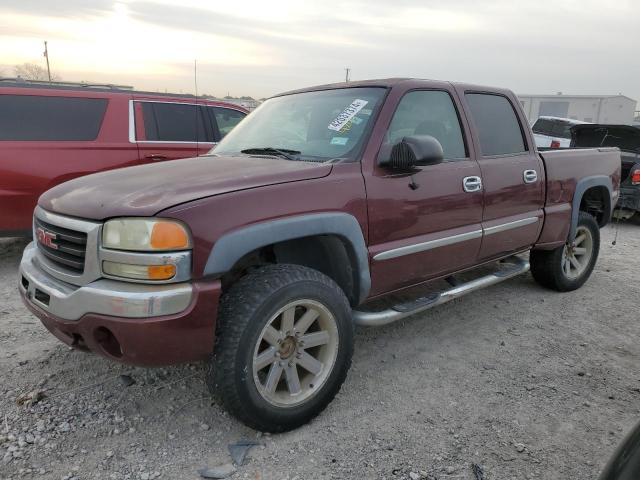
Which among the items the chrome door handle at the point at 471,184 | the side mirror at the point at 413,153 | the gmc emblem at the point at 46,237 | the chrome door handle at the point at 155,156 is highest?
the side mirror at the point at 413,153

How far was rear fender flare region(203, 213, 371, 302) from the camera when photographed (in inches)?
90.0

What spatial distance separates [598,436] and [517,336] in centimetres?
127

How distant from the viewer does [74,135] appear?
5.31 metres

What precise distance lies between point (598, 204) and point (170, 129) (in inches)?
190

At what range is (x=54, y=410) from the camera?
274 centimetres

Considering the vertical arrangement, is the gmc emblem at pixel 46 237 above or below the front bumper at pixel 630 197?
below

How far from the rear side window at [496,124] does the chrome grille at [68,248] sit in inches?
110

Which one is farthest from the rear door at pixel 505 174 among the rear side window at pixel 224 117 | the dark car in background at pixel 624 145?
the dark car in background at pixel 624 145

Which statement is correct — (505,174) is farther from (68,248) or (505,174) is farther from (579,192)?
(68,248)

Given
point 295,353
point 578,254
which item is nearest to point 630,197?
point 578,254

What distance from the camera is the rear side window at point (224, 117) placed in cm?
657

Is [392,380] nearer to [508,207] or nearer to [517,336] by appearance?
[517,336]

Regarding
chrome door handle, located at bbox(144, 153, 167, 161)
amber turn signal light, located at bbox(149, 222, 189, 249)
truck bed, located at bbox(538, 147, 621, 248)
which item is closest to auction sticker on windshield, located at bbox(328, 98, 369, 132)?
amber turn signal light, located at bbox(149, 222, 189, 249)

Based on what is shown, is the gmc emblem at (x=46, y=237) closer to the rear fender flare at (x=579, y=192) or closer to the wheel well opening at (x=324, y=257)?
the wheel well opening at (x=324, y=257)
